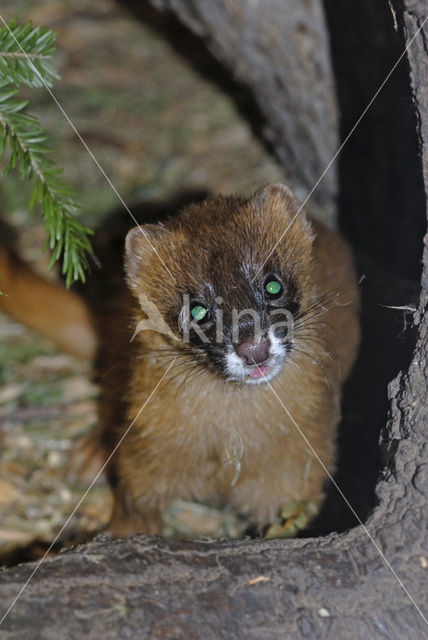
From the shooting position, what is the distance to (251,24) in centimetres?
406

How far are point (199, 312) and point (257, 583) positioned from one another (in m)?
1.02

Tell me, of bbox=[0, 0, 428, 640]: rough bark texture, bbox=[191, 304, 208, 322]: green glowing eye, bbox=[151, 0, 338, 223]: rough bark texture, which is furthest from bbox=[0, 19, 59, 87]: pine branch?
bbox=[151, 0, 338, 223]: rough bark texture

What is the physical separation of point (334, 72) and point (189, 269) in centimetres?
206

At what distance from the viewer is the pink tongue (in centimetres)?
260

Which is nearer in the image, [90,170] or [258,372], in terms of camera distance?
[258,372]

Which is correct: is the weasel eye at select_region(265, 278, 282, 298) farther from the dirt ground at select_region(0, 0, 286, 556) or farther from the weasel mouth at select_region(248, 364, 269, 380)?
the dirt ground at select_region(0, 0, 286, 556)

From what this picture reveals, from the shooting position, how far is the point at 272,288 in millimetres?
2768

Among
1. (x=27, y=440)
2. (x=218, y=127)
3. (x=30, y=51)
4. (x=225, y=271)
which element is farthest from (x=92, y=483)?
(x=218, y=127)

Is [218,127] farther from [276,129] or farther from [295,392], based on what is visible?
[295,392]

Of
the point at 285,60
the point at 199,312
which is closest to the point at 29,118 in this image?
the point at 199,312

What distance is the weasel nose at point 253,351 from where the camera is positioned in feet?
8.21
